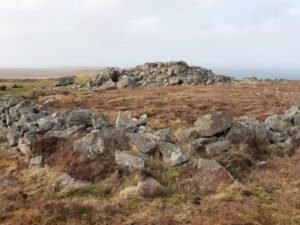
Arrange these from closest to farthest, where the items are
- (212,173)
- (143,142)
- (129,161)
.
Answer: (212,173), (129,161), (143,142)

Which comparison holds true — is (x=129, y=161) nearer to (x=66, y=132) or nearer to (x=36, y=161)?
(x=36, y=161)

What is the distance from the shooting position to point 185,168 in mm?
15344

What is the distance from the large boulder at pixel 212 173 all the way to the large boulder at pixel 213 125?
110 inches

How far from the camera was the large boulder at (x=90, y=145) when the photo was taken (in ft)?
53.1

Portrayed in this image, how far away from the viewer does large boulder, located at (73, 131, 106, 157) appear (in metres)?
16.2

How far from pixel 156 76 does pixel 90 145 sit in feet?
180

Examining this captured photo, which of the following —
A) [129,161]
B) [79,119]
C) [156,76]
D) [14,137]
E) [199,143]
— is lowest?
[156,76]

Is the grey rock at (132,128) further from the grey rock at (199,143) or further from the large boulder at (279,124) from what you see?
the large boulder at (279,124)

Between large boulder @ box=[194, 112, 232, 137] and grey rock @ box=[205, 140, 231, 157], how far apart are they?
763 millimetres

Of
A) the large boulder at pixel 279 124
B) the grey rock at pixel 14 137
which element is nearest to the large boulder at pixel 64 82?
the grey rock at pixel 14 137

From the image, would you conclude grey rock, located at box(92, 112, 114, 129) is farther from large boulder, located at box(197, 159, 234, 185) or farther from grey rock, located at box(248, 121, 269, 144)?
grey rock, located at box(248, 121, 269, 144)

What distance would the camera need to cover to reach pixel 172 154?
52.3ft

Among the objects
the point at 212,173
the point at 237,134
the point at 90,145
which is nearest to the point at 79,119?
the point at 90,145

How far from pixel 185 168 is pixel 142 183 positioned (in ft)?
6.85
